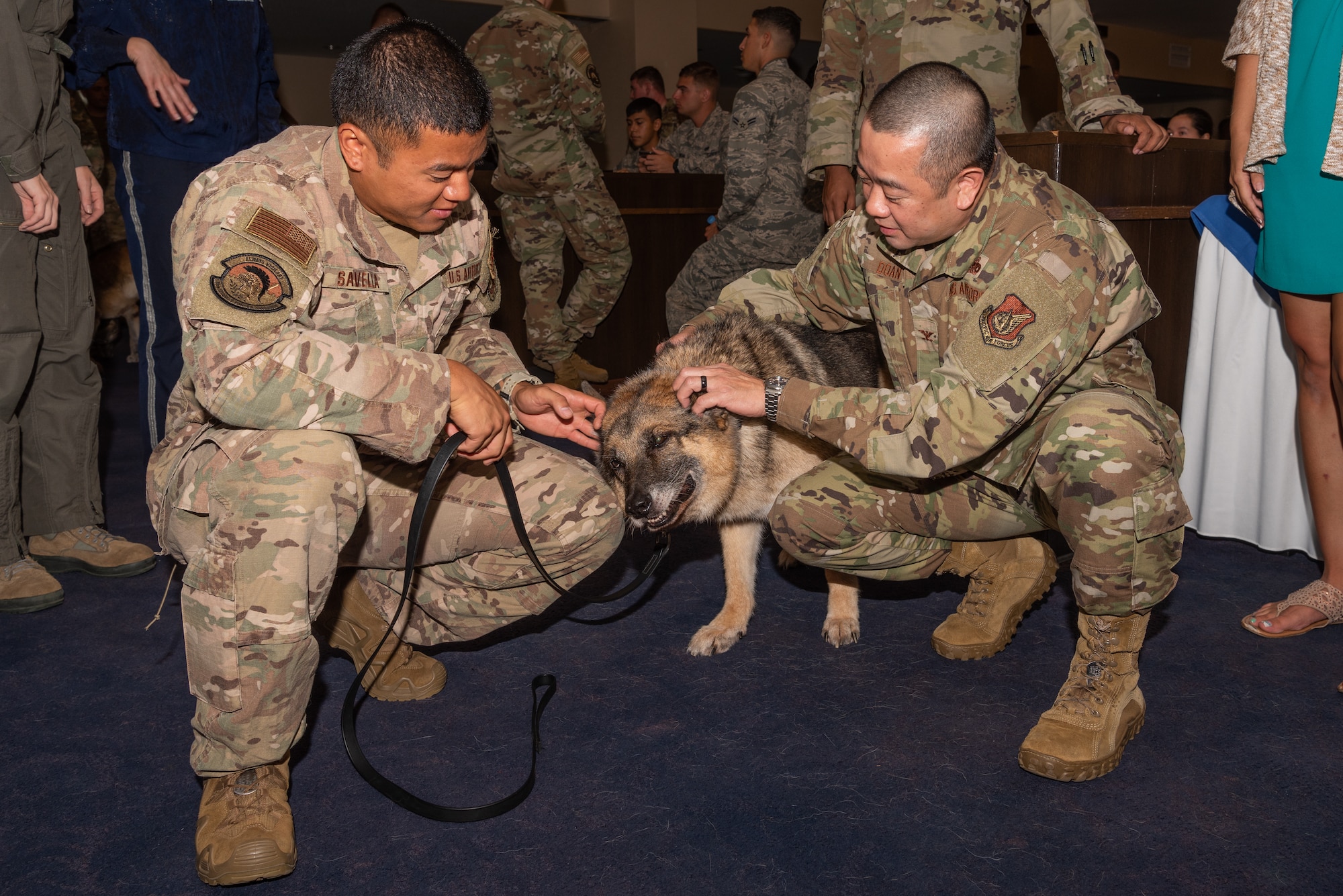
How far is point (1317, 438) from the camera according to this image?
2.39 m

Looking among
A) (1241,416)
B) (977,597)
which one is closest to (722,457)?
(977,597)

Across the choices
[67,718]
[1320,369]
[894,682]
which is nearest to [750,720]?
[894,682]

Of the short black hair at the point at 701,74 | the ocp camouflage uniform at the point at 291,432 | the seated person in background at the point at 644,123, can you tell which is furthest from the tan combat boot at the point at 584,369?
the ocp camouflage uniform at the point at 291,432

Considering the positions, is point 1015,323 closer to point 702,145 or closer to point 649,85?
point 702,145

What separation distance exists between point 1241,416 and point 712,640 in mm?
1934

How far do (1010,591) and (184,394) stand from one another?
6.70ft

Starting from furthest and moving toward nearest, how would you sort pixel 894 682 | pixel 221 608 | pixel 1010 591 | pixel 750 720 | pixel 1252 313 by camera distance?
pixel 1252 313, pixel 1010 591, pixel 894 682, pixel 750 720, pixel 221 608

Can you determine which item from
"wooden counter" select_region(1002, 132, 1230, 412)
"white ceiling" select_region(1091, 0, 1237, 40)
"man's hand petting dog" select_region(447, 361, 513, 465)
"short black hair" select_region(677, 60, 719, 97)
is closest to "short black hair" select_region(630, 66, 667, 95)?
"short black hair" select_region(677, 60, 719, 97)

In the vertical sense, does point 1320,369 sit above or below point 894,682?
above

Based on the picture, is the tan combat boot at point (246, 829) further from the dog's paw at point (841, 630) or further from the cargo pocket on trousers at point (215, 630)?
the dog's paw at point (841, 630)

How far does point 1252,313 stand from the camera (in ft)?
9.27

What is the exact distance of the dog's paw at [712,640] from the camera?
2.39 meters

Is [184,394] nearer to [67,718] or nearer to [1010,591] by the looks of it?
[67,718]

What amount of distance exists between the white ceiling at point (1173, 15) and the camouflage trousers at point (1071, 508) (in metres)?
14.0
